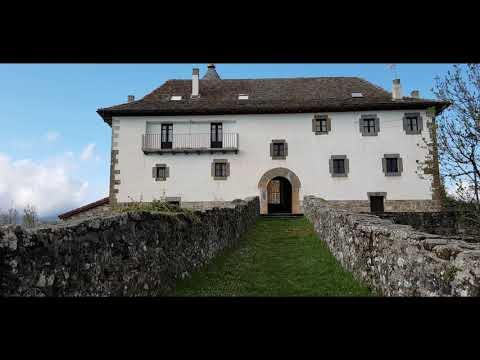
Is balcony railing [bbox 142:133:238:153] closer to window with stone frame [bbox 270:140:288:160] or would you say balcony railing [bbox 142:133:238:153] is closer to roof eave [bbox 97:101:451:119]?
roof eave [bbox 97:101:451:119]

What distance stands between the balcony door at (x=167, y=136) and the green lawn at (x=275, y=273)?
11.3 m

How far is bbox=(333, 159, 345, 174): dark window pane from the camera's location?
65.6 feet

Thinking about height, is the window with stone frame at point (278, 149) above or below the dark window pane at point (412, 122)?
below

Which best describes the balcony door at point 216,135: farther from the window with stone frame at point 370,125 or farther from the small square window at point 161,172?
the window with stone frame at point 370,125

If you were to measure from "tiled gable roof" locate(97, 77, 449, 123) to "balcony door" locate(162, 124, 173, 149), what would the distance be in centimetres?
86

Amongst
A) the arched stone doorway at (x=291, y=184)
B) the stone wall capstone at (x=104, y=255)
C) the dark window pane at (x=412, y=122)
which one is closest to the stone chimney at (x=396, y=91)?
the dark window pane at (x=412, y=122)

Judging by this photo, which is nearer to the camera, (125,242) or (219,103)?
(125,242)

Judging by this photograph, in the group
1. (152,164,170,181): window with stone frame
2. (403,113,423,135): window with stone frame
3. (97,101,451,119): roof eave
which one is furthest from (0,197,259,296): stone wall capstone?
(403,113,423,135): window with stone frame

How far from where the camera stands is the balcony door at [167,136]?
20453mm
